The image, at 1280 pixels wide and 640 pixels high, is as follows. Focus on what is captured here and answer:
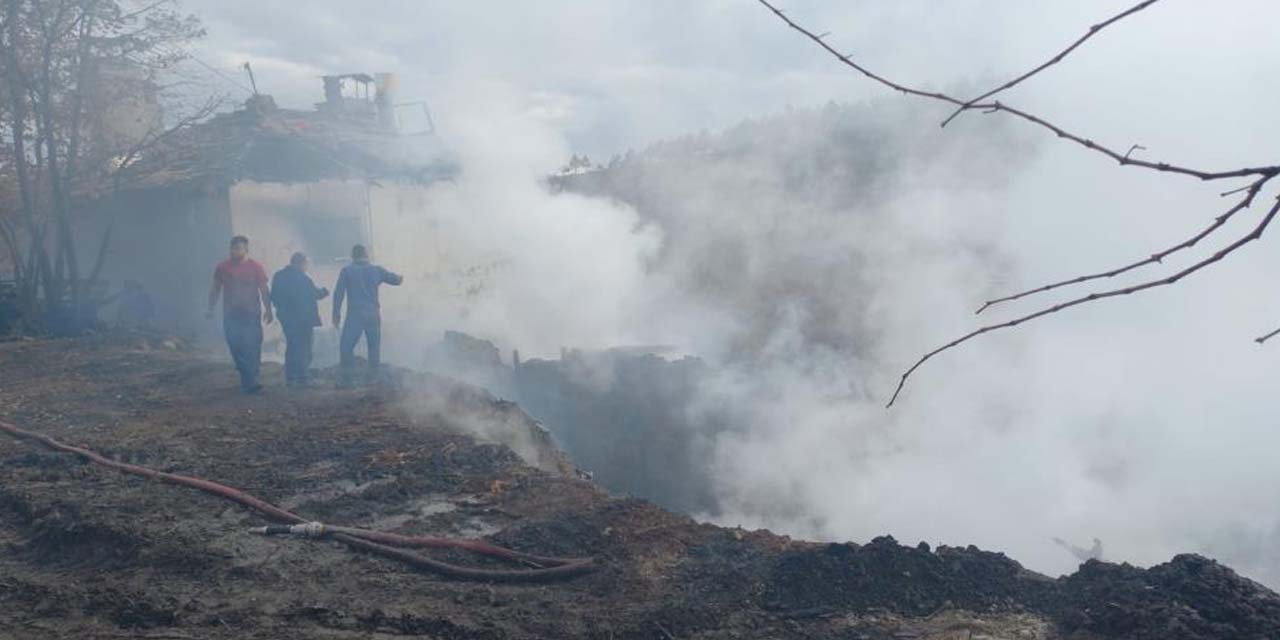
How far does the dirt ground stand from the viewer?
4535mm

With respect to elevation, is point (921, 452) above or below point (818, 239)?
below

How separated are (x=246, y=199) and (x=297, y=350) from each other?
269 inches

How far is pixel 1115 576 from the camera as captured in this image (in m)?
4.72

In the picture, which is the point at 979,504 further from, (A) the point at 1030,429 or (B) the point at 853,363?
(B) the point at 853,363

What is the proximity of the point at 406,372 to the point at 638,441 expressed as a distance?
2677mm

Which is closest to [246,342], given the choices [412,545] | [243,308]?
[243,308]

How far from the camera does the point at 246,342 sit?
411 inches

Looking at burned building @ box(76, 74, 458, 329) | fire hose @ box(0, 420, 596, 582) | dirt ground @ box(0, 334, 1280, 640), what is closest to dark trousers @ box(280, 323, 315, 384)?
dirt ground @ box(0, 334, 1280, 640)

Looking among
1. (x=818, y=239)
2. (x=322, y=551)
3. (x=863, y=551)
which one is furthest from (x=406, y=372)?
(x=818, y=239)

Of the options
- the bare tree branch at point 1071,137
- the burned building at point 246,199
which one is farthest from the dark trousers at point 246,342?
the bare tree branch at point 1071,137

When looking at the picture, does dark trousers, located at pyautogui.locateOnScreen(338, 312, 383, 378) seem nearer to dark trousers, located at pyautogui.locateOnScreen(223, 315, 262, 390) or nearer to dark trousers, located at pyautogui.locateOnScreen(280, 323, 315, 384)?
dark trousers, located at pyautogui.locateOnScreen(280, 323, 315, 384)

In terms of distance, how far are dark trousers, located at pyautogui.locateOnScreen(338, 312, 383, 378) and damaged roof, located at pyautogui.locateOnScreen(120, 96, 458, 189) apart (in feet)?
21.3

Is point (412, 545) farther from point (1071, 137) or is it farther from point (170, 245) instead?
point (170, 245)

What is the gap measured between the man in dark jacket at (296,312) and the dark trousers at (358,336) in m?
0.34
